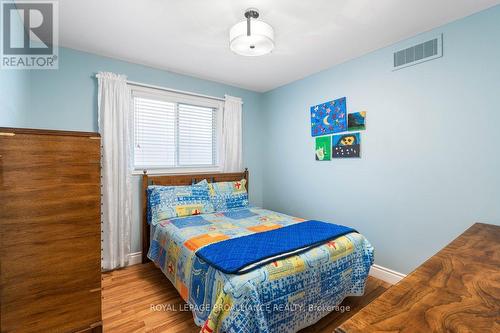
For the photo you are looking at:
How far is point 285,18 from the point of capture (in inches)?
77.5

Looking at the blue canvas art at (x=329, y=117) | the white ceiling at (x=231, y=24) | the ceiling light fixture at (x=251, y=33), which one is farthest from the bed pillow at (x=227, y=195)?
the ceiling light fixture at (x=251, y=33)

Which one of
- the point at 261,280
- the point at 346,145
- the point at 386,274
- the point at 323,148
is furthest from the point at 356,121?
the point at 261,280

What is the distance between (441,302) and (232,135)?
316cm

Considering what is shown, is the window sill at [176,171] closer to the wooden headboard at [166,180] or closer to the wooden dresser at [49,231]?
the wooden headboard at [166,180]

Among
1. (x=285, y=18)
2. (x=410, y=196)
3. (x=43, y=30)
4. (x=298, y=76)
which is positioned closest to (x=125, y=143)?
(x=43, y=30)

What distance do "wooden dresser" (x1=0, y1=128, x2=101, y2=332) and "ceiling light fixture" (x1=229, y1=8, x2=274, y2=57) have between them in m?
1.29

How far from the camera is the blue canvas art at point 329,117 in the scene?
285cm

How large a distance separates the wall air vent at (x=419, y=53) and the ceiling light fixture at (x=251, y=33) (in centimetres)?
140

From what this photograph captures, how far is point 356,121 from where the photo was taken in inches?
107

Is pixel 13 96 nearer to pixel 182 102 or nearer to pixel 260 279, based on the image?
pixel 182 102

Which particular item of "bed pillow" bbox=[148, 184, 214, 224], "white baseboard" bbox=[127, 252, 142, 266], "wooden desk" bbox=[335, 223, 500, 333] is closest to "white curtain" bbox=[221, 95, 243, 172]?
"bed pillow" bbox=[148, 184, 214, 224]

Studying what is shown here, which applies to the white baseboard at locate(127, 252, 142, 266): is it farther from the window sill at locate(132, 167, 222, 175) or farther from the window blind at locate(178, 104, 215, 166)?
the window blind at locate(178, 104, 215, 166)

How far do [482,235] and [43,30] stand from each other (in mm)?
3911

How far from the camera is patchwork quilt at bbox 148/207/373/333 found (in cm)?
139
